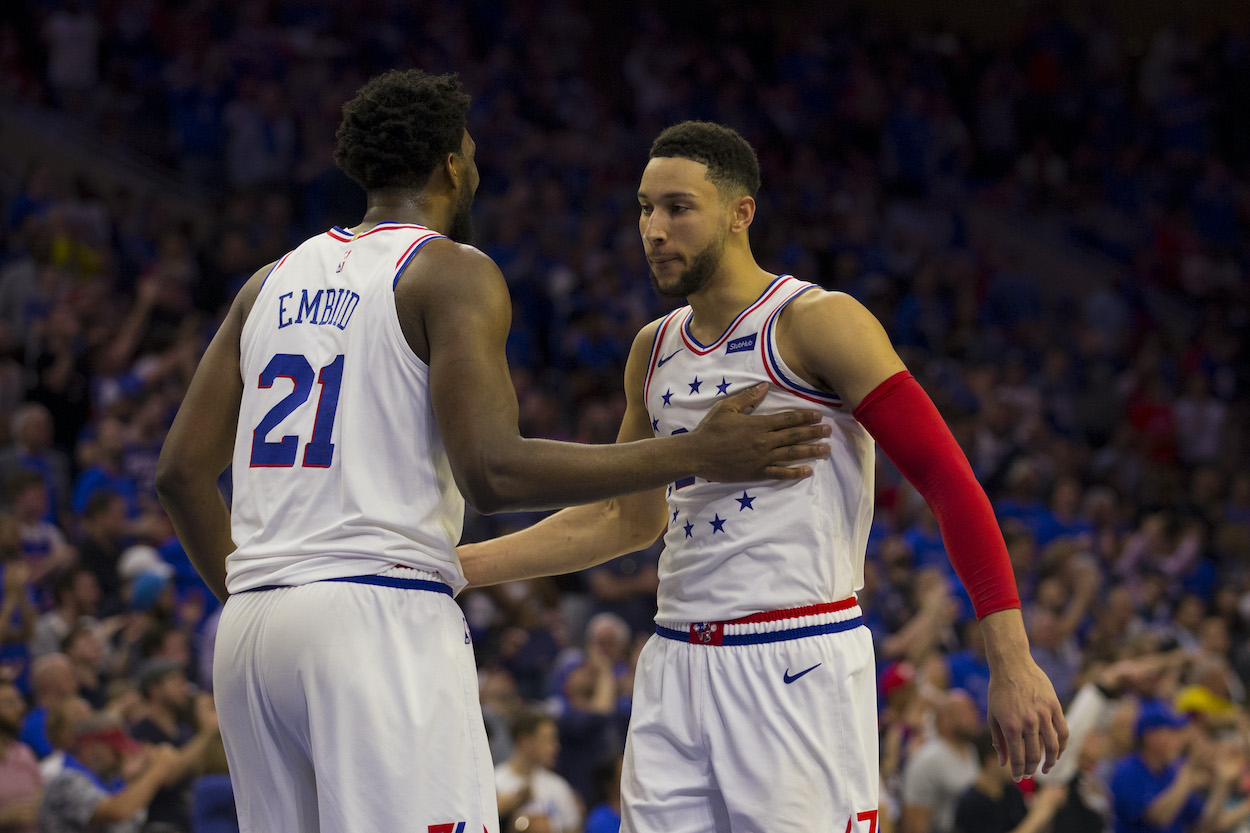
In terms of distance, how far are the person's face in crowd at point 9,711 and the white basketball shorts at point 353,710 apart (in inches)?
146

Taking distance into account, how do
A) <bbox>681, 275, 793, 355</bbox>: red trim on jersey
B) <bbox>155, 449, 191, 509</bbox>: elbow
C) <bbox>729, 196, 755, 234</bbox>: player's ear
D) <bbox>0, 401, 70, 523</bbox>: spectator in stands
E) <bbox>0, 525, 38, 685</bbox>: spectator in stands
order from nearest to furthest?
<bbox>155, 449, 191, 509</bbox>: elbow < <bbox>681, 275, 793, 355</bbox>: red trim on jersey < <bbox>729, 196, 755, 234</bbox>: player's ear < <bbox>0, 525, 38, 685</bbox>: spectator in stands < <bbox>0, 401, 70, 523</bbox>: spectator in stands

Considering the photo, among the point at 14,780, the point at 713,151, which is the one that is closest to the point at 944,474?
the point at 713,151

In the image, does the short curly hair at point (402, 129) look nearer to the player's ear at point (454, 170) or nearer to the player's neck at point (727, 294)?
the player's ear at point (454, 170)

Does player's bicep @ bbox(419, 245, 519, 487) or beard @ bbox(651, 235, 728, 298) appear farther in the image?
beard @ bbox(651, 235, 728, 298)

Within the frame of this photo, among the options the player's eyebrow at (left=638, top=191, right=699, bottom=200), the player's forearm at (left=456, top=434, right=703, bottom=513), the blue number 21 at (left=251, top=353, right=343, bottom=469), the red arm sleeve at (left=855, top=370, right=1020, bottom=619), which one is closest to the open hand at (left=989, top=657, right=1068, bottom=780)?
the red arm sleeve at (left=855, top=370, right=1020, bottom=619)

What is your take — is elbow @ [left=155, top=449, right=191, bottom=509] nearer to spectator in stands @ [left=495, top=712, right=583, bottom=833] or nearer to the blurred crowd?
the blurred crowd

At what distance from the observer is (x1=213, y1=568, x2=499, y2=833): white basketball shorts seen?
10.2 ft

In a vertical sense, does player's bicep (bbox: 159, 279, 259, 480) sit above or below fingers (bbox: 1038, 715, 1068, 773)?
above

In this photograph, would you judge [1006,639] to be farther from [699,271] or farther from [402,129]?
[402,129]

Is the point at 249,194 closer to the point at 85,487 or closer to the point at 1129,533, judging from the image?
the point at 85,487

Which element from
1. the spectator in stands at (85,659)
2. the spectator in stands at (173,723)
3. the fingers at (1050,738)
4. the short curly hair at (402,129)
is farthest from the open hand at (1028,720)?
the spectator in stands at (85,659)

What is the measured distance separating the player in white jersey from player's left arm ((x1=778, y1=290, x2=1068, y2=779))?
368 mm

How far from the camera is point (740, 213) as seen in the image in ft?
13.3

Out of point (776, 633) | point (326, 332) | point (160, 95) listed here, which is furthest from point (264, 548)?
point (160, 95)
